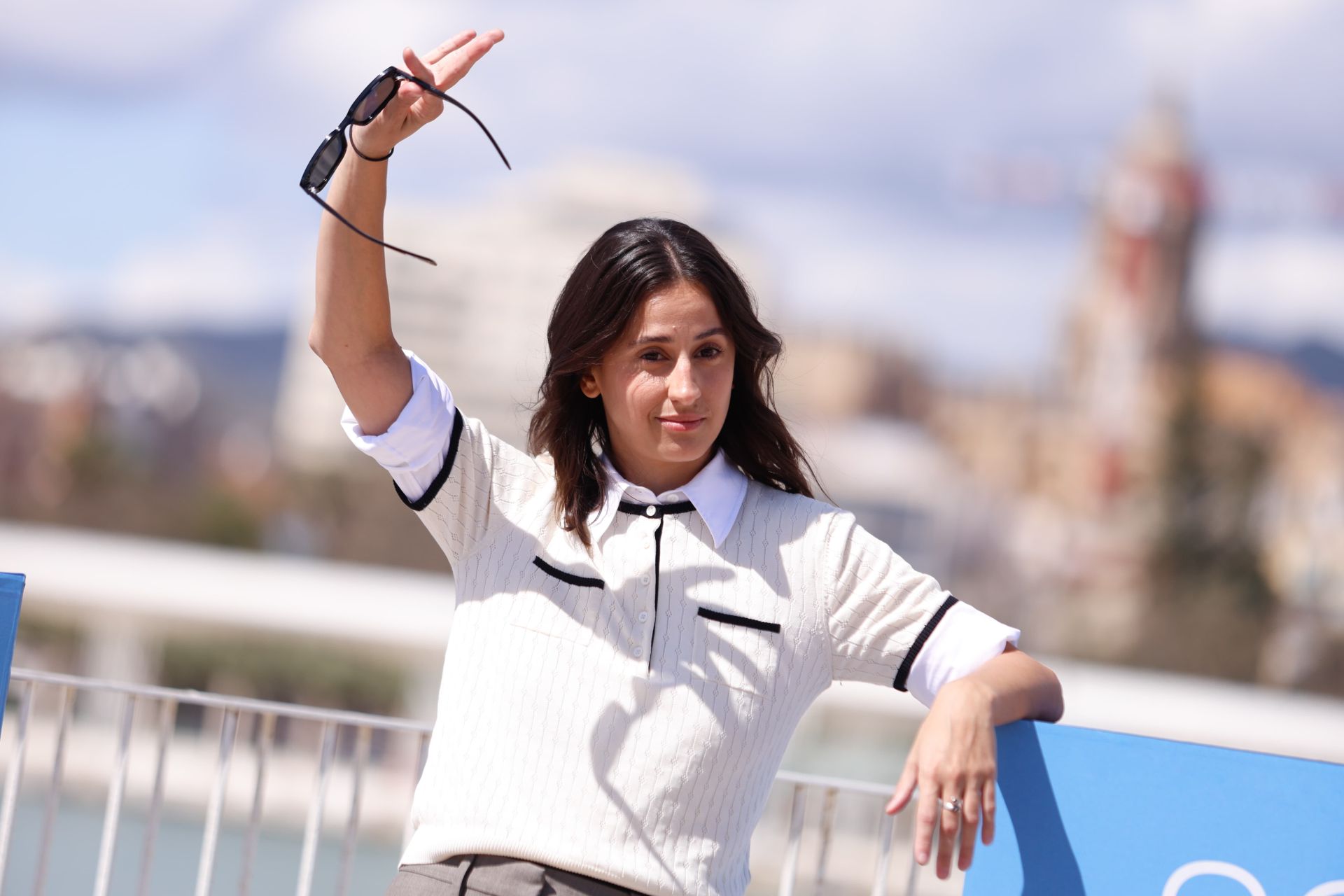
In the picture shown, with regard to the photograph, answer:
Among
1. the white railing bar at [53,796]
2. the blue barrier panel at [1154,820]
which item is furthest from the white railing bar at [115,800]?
the blue barrier panel at [1154,820]

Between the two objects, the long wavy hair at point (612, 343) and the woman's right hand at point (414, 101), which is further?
the long wavy hair at point (612, 343)

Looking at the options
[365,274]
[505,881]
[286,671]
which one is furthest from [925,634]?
[286,671]

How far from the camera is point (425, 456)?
75.5 inches

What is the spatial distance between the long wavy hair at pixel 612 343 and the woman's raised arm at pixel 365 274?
0.25m

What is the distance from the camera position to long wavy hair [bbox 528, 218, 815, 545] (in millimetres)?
1958

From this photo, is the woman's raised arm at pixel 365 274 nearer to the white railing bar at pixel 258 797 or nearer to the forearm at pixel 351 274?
the forearm at pixel 351 274

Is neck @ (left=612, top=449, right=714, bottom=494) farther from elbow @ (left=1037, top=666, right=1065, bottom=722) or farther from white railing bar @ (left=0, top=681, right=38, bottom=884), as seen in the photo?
white railing bar @ (left=0, top=681, right=38, bottom=884)

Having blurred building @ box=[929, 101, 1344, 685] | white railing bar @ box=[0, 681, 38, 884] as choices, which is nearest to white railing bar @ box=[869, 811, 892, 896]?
white railing bar @ box=[0, 681, 38, 884]

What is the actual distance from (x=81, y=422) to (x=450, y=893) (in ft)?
186

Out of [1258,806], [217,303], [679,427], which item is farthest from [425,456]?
[217,303]

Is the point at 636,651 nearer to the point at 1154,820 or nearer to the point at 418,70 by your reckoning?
the point at 1154,820

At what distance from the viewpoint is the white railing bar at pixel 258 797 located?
2.95 metres

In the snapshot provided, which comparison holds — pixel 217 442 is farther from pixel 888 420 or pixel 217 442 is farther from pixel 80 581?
pixel 80 581

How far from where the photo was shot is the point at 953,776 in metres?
1.71
